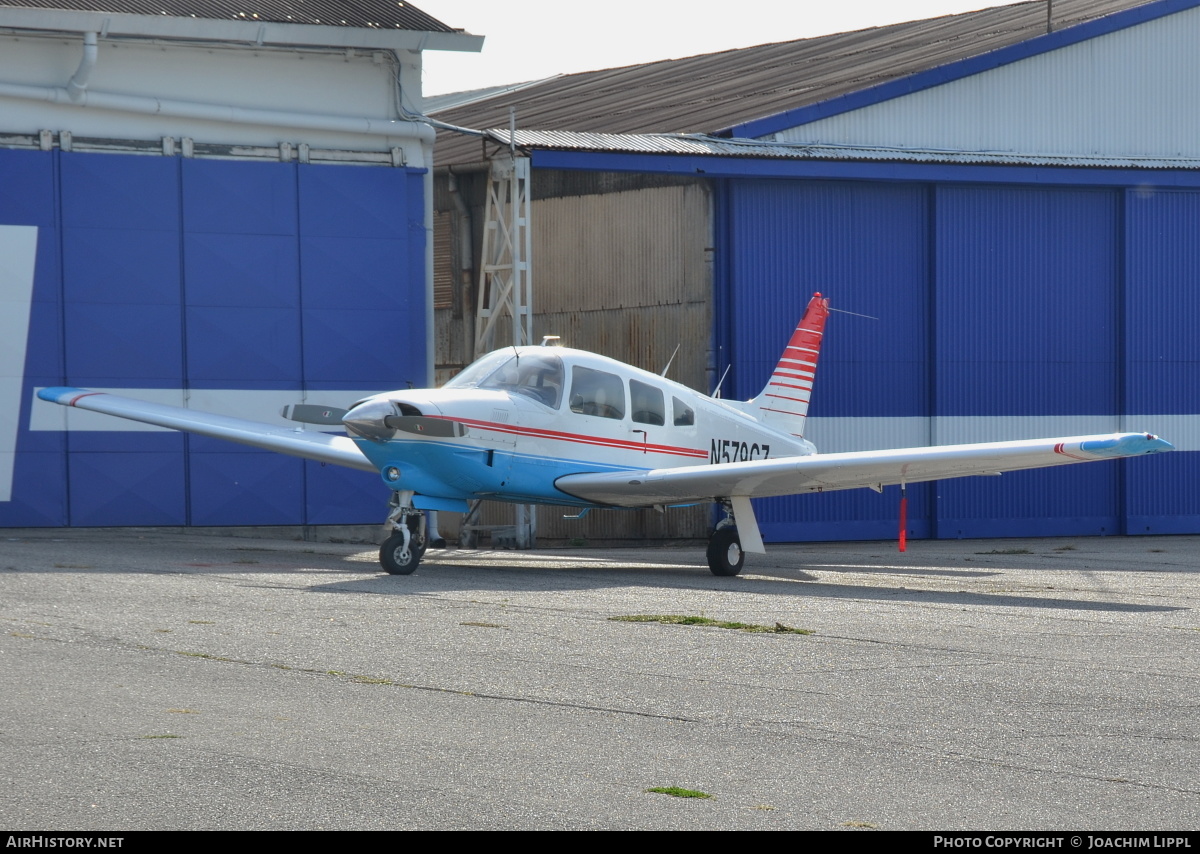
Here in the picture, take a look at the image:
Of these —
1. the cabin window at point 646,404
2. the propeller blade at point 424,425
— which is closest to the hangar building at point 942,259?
the cabin window at point 646,404

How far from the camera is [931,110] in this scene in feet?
68.3

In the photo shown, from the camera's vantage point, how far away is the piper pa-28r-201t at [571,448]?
1265cm

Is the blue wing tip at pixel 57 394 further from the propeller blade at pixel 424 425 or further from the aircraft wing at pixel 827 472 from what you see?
the aircraft wing at pixel 827 472

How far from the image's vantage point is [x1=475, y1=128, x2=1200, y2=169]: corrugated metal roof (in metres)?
19.0

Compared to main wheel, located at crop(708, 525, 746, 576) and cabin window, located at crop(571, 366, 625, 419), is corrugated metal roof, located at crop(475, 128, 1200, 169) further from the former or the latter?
main wheel, located at crop(708, 525, 746, 576)

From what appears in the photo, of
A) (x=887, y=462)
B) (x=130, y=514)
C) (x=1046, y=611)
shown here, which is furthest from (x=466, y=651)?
(x=130, y=514)

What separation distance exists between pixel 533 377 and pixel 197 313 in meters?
6.45

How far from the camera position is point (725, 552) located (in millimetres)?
14047

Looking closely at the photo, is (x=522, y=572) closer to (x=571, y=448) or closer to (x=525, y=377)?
(x=571, y=448)

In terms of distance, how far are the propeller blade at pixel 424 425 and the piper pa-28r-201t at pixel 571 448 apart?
Result: 0.04ft

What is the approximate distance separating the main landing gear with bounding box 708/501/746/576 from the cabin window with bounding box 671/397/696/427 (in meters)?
1.50

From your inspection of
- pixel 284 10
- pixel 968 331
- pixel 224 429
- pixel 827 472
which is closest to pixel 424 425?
pixel 827 472

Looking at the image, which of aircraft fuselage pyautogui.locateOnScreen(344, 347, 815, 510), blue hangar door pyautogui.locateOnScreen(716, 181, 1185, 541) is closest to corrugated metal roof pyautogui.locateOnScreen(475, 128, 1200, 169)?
blue hangar door pyautogui.locateOnScreen(716, 181, 1185, 541)

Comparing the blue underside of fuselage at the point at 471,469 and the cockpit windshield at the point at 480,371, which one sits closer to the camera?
the blue underside of fuselage at the point at 471,469
